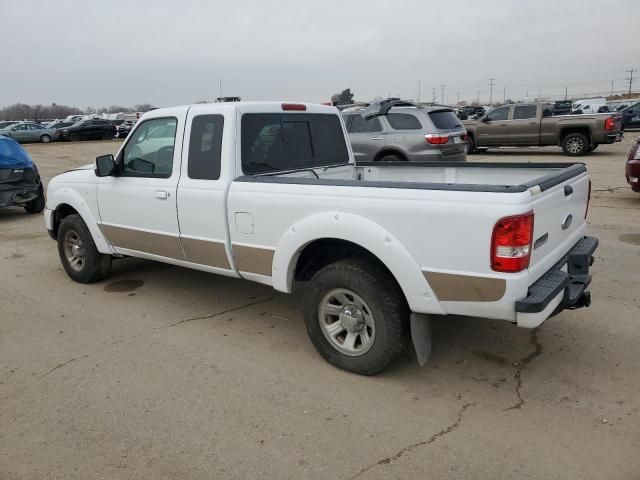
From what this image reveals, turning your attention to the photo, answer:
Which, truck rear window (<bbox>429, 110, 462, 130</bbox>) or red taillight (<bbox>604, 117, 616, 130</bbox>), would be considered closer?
truck rear window (<bbox>429, 110, 462, 130</bbox>)

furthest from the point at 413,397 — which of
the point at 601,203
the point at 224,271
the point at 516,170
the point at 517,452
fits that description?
the point at 601,203

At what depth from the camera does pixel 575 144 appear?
17.5 metres

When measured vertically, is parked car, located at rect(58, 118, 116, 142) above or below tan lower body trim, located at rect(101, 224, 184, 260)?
above

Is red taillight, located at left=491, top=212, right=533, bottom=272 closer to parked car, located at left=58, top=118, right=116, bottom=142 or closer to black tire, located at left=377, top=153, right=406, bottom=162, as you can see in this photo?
black tire, located at left=377, top=153, right=406, bottom=162

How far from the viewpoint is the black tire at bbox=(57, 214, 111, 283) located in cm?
567

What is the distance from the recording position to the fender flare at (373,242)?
128 inches

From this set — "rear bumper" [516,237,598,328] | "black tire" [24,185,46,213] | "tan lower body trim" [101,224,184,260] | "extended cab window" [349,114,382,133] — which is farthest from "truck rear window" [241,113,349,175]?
→ "black tire" [24,185,46,213]

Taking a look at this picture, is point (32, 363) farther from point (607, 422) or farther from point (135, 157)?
point (607, 422)

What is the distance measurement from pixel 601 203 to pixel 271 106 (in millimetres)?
7503

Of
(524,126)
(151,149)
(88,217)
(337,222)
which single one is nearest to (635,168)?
(337,222)

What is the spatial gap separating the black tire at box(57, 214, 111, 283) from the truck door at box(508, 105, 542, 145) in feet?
51.5

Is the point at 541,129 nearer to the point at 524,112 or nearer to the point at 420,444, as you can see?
the point at 524,112

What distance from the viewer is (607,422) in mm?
3117

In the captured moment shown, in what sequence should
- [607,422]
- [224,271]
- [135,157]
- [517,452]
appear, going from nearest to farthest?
[517,452], [607,422], [224,271], [135,157]
